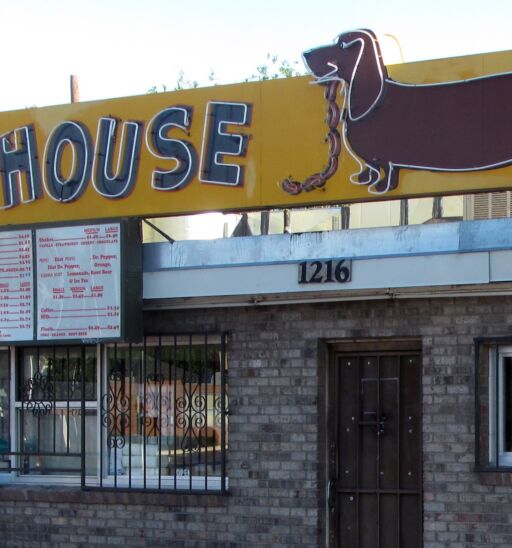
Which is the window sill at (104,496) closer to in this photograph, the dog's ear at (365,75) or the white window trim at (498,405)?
the white window trim at (498,405)

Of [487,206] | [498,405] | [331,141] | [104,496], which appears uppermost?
[331,141]

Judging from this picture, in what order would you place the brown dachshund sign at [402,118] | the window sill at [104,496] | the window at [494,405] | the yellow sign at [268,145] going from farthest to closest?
the window sill at [104,496], the yellow sign at [268,145], the brown dachshund sign at [402,118], the window at [494,405]

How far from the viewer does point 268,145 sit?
9.86 metres

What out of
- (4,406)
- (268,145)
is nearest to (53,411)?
(4,406)

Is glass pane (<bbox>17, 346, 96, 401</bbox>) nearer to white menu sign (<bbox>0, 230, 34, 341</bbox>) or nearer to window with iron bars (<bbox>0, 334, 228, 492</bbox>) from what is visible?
window with iron bars (<bbox>0, 334, 228, 492</bbox>)

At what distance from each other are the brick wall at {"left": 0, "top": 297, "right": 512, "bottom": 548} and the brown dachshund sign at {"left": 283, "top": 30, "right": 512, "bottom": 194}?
1107 millimetres

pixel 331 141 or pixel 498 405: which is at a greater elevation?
pixel 331 141

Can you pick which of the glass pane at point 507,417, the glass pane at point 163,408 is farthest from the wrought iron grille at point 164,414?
the glass pane at point 507,417

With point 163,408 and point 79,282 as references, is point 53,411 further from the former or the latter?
point 79,282

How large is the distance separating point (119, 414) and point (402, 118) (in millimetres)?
3694

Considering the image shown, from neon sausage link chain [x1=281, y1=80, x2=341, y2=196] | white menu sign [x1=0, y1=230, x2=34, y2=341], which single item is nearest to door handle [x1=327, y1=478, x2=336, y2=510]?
neon sausage link chain [x1=281, y1=80, x2=341, y2=196]

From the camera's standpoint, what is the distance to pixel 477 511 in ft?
29.1

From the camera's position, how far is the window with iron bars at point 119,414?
10.0 metres

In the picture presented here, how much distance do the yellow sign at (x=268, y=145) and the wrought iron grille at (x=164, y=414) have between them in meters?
1.27
